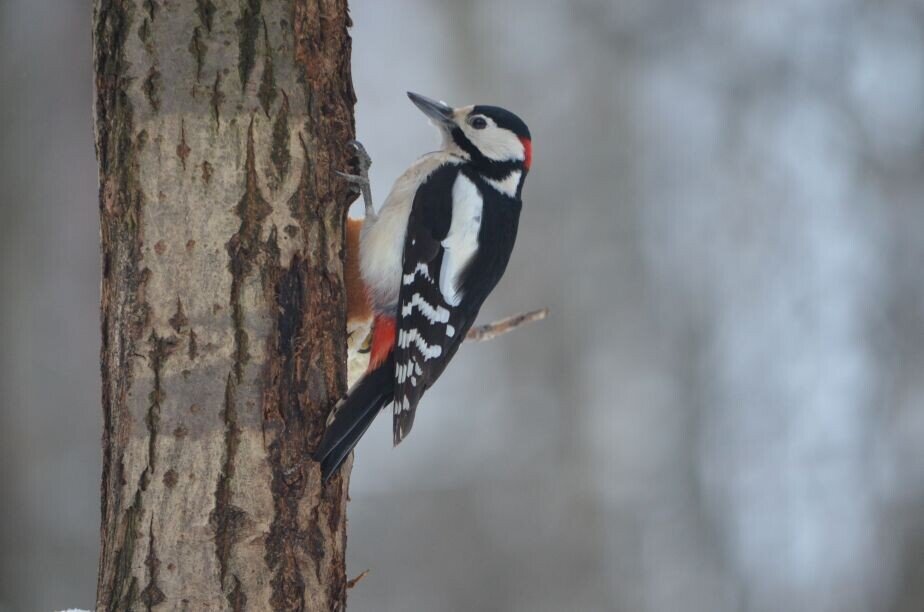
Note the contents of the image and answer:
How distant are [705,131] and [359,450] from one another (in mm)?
2784

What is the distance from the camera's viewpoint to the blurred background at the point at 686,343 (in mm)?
5586

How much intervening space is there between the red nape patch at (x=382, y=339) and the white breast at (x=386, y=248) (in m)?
0.04

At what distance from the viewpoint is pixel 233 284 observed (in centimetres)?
187

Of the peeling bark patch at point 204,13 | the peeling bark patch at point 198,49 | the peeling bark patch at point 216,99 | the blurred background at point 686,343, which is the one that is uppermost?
the peeling bark patch at point 204,13

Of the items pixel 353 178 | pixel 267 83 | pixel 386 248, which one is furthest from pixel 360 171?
pixel 267 83

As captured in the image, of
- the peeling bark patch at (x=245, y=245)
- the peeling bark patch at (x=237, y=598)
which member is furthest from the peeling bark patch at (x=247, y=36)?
the peeling bark patch at (x=237, y=598)

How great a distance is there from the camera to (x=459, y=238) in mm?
2738

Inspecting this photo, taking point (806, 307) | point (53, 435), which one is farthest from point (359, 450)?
point (806, 307)

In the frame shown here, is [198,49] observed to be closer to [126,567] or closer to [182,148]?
[182,148]

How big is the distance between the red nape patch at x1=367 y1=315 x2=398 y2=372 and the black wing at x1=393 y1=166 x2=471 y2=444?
53 mm

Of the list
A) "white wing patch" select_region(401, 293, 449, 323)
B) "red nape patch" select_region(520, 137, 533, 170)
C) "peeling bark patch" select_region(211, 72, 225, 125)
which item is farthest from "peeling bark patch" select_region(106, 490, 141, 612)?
"red nape patch" select_region(520, 137, 533, 170)

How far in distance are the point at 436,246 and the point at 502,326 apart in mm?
290

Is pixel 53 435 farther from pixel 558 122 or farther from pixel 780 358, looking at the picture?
pixel 780 358

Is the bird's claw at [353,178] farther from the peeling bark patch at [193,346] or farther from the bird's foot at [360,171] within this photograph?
the peeling bark patch at [193,346]
